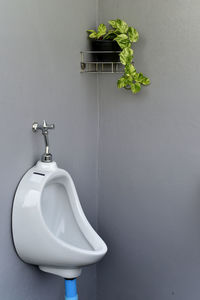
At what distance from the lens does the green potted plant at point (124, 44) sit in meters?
1.69

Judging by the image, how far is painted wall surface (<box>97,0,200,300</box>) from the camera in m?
1.71

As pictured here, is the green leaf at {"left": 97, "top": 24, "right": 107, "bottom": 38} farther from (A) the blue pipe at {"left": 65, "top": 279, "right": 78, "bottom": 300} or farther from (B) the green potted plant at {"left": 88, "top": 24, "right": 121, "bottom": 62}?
(A) the blue pipe at {"left": 65, "top": 279, "right": 78, "bottom": 300}

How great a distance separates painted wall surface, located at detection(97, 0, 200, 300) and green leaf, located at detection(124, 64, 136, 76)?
0.28ft

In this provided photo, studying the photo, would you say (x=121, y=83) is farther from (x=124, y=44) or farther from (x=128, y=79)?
(x=124, y=44)

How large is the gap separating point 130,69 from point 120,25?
0.20 metres

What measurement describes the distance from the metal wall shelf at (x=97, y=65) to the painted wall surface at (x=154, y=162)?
0.14ft

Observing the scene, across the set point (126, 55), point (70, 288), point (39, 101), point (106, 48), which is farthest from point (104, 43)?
point (70, 288)

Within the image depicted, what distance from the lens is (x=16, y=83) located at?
1.37m

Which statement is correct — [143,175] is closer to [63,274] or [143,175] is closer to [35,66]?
[63,274]

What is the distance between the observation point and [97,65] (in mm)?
1892

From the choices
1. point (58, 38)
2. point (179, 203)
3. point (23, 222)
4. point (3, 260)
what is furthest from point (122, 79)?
point (3, 260)

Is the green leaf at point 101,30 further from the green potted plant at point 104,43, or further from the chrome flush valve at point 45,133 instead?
the chrome flush valve at point 45,133

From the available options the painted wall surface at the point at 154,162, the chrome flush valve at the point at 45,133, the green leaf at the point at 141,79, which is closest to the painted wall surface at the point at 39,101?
the chrome flush valve at the point at 45,133

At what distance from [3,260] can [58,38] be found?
91 centimetres
